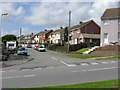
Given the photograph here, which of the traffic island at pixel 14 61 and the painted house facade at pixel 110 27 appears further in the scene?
the painted house facade at pixel 110 27

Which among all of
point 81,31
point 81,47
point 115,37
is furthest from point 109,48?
point 81,31

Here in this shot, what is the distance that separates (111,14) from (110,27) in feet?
9.50

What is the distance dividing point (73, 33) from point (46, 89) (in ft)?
166

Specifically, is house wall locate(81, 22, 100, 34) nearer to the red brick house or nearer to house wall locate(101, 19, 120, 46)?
the red brick house

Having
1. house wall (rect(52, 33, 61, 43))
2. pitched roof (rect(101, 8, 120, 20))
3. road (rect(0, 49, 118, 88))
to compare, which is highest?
pitched roof (rect(101, 8, 120, 20))

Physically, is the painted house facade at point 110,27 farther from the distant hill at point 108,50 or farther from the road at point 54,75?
the road at point 54,75

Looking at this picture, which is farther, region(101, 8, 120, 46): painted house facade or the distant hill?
region(101, 8, 120, 46): painted house facade

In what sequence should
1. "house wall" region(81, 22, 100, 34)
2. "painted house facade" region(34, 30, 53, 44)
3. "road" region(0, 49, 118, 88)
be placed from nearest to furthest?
1. "road" region(0, 49, 118, 88)
2. "house wall" region(81, 22, 100, 34)
3. "painted house facade" region(34, 30, 53, 44)

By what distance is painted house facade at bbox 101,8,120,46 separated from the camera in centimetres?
3556

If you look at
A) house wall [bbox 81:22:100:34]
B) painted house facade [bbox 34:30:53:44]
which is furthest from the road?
painted house facade [bbox 34:30:53:44]

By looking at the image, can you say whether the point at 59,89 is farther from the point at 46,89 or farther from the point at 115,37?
the point at 115,37

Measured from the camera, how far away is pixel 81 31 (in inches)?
2170

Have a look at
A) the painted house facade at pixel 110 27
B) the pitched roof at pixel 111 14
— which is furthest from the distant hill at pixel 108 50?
the pitched roof at pixel 111 14

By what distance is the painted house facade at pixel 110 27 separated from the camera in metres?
35.6
